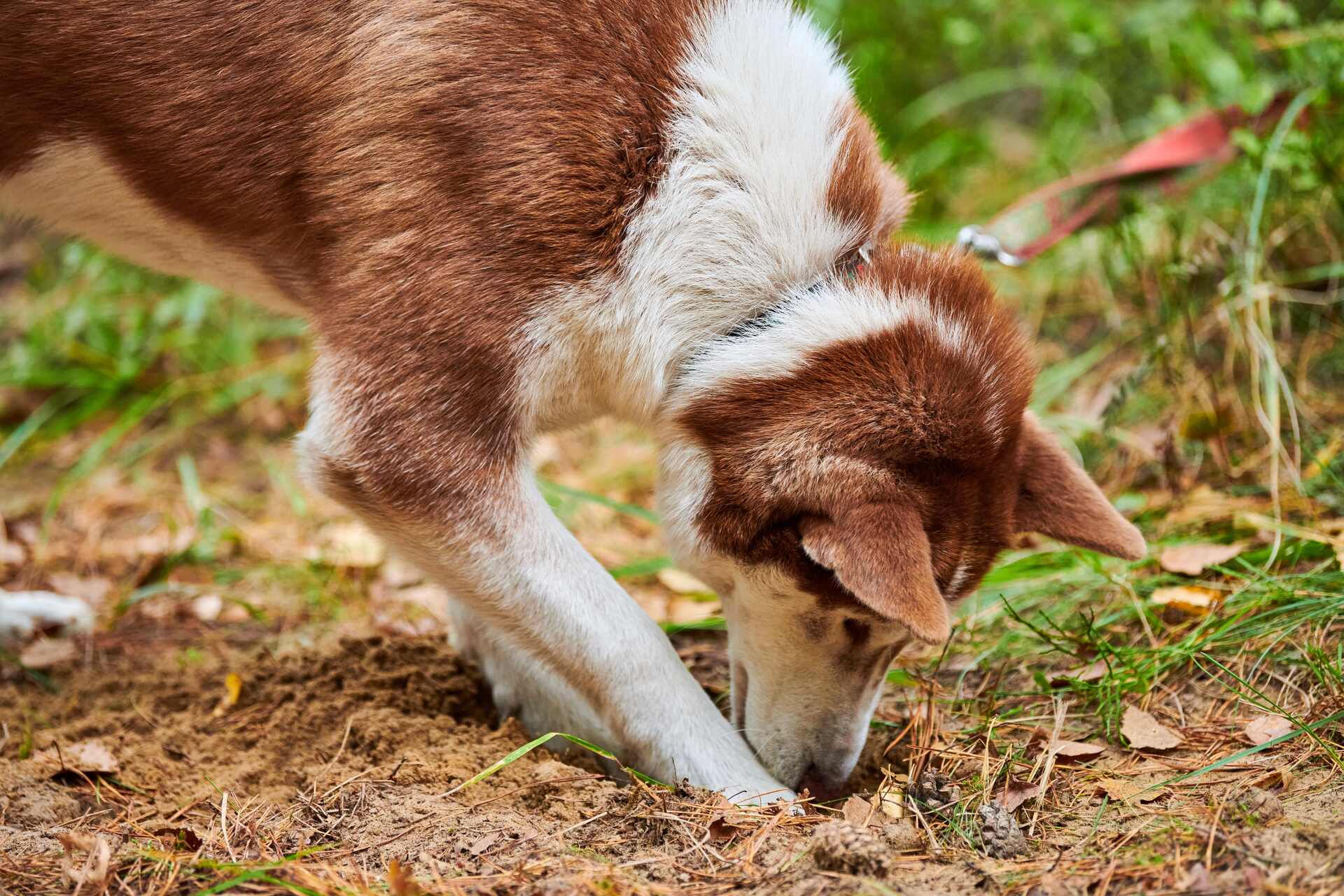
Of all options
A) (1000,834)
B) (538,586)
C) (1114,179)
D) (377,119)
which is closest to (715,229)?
(377,119)

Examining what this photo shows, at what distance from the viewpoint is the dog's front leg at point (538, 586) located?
2.51 m

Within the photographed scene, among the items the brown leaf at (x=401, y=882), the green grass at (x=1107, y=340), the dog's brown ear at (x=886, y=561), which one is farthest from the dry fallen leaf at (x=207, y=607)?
the dog's brown ear at (x=886, y=561)

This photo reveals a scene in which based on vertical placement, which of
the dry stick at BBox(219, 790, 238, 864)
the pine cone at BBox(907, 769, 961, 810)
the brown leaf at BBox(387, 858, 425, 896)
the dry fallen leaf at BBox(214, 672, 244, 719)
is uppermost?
the brown leaf at BBox(387, 858, 425, 896)

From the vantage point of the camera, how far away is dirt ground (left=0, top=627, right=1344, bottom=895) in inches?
79.0

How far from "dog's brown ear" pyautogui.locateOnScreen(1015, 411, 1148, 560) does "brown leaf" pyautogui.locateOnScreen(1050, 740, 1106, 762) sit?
1.46ft

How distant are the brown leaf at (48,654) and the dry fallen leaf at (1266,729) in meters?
3.12

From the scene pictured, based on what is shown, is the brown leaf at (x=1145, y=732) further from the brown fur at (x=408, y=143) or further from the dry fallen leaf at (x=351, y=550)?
the dry fallen leaf at (x=351, y=550)

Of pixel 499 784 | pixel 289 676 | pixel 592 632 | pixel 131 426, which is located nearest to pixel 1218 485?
pixel 592 632

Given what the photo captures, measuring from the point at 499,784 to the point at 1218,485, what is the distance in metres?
2.47

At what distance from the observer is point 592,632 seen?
2.55 meters

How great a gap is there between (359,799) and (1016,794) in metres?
1.38

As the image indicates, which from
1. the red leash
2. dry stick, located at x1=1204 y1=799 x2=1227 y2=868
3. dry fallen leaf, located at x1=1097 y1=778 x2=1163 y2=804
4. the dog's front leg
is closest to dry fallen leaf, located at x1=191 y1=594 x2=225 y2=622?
the dog's front leg

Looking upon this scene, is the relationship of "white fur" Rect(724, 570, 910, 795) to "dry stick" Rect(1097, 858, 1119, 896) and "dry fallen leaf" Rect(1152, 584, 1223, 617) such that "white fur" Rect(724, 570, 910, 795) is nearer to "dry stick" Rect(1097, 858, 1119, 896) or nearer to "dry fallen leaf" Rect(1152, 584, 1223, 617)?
"dry stick" Rect(1097, 858, 1119, 896)

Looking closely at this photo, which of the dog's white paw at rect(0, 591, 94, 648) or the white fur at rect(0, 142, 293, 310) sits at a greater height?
the white fur at rect(0, 142, 293, 310)
